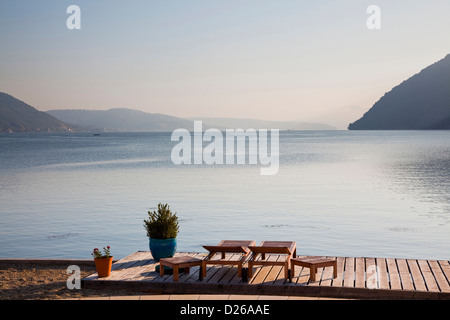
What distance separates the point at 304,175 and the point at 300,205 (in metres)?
19.2

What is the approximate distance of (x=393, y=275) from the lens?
1104cm

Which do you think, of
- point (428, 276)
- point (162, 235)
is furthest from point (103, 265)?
point (428, 276)

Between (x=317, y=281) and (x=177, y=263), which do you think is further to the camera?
(x=177, y=263)

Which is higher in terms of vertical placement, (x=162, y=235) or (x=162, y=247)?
(x=162, y=235)

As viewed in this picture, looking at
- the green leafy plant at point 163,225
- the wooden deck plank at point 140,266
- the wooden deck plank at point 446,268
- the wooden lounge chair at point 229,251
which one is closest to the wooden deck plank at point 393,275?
the wooden deck plank at point 446,268

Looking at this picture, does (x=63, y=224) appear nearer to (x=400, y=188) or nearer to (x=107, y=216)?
(x=107, y=216)

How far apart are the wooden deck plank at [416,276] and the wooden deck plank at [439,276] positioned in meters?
0.28

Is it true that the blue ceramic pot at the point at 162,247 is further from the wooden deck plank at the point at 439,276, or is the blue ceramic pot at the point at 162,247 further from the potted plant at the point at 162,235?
the wooden deck plank at the point at 439,276

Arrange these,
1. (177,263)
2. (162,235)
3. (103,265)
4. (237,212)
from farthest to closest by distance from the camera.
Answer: (237,212) → (162,235) → (103,265) → (177,263)

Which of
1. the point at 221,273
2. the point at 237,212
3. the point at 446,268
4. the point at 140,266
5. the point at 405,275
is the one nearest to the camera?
the point at 405,275

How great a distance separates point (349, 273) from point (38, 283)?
6227 millimetres

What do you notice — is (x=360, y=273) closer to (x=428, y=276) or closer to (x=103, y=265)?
(x=428, y=276)

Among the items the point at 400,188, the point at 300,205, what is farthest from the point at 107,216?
the point at 400,188
